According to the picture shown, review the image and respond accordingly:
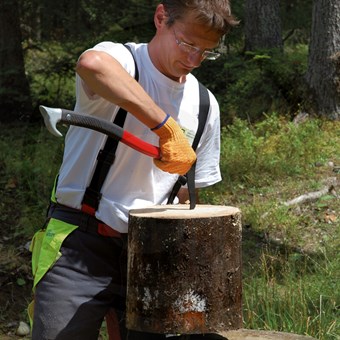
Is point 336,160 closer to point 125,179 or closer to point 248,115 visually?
point 248,115

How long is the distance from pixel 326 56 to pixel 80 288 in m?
6.64

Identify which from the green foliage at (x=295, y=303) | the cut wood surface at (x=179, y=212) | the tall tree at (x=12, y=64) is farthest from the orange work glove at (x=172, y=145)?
the tall tree at (x=12, y=64)

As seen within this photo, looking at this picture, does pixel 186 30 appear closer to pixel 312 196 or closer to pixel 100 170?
pixel 100 170

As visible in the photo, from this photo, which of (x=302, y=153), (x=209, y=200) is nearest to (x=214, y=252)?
(x=209, y=200)

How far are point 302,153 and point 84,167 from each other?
16.8 ft

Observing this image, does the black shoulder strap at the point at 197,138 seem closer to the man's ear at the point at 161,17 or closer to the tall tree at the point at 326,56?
the man's ear at the point at 161,17

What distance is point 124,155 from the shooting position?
2980mm

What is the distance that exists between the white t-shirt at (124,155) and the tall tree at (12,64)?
7.55m

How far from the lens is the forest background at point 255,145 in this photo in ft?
15.9

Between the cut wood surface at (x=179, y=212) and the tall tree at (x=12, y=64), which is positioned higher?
the cut wood surface at (x=179, y=212)

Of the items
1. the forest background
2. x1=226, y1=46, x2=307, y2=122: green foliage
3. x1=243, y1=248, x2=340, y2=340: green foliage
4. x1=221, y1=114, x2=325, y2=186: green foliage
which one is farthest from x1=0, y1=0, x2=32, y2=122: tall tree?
x1=243, y1=248, x2=340, y2=340: green foliage

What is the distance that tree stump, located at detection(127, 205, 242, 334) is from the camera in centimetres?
282

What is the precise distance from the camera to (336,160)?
7.77 meters

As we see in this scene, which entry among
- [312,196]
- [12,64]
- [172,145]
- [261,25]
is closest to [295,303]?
[172,145]
